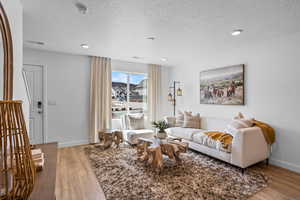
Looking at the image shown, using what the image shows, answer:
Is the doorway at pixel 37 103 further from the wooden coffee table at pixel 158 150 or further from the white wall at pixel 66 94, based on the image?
the wooden coffee table at pixel 158 150

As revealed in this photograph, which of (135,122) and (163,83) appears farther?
(163,83)

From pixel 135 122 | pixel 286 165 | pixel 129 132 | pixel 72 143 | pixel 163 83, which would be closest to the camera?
pixel 286 165

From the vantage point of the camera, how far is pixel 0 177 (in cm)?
70

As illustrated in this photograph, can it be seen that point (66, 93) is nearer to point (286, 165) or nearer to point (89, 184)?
point (89, 184)

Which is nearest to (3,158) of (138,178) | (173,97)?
(138,178)

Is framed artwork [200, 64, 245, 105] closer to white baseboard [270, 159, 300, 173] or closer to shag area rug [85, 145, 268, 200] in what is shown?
white baseboard [270, 159, 300, 173]

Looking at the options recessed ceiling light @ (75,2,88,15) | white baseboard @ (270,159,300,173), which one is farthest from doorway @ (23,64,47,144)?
white baseboard @ (270,159,300,173)

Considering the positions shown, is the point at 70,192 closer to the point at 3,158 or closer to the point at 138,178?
the point at 138,178

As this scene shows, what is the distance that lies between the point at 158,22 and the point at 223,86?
2288 mm

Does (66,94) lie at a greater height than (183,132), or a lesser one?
greater

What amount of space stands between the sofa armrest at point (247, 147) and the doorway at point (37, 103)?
163 inches

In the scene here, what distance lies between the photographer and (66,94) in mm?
4023

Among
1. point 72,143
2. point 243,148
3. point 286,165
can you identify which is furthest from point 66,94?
Result: point 286,165

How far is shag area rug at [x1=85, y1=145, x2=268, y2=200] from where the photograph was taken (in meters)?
1.98
